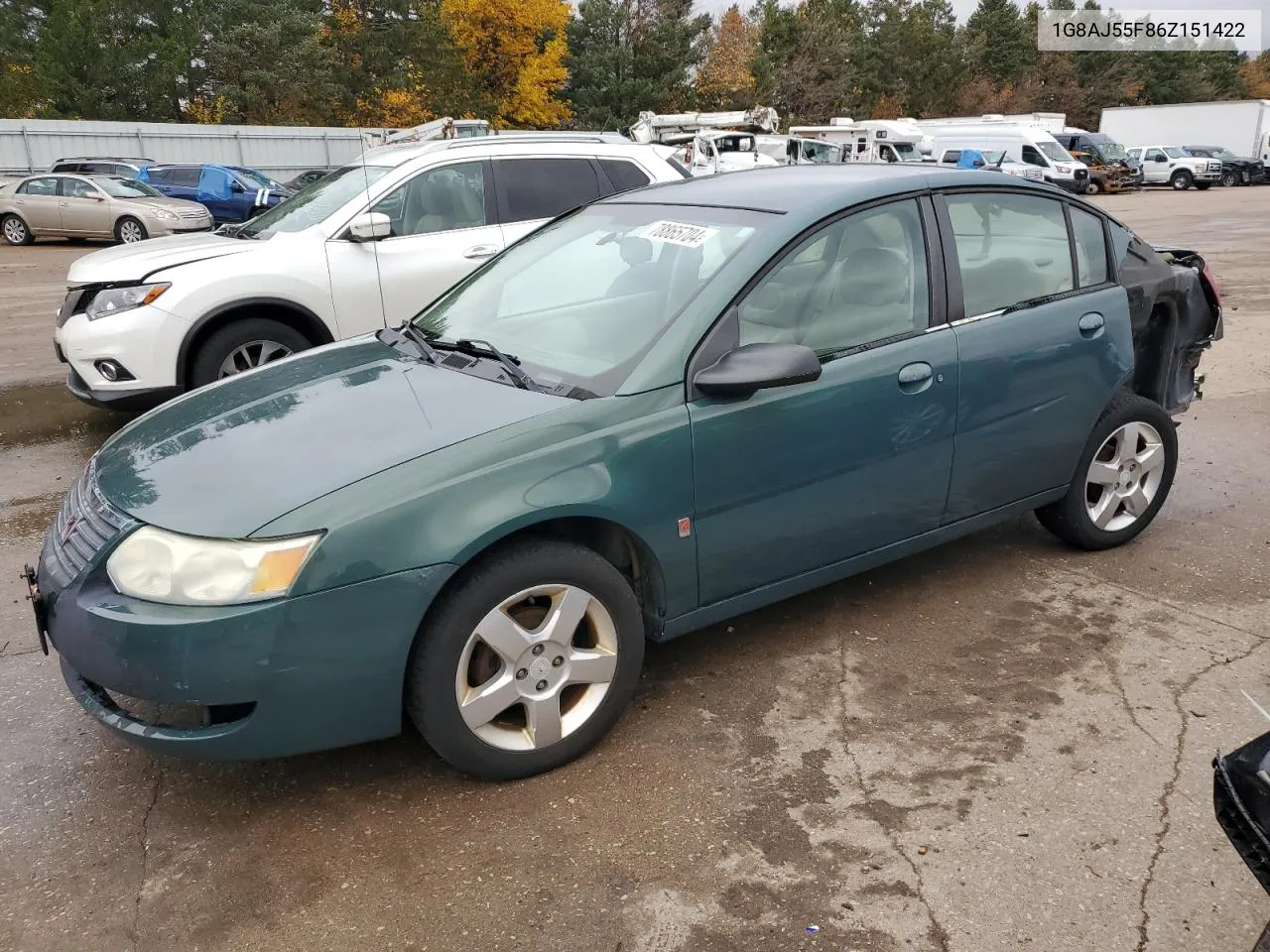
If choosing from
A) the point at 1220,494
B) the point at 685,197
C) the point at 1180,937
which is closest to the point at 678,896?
the point at 1180,937

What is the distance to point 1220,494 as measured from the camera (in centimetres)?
521

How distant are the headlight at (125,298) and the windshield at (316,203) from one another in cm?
89

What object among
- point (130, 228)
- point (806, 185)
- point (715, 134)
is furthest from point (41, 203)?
point (806, 185)

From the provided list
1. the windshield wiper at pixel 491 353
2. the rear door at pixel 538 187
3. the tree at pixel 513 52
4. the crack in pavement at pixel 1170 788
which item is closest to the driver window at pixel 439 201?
the rear door at pixel 538 187

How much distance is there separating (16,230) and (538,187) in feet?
60.8

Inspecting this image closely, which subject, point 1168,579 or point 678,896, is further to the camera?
point 1168,579

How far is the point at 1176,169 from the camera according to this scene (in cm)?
3809

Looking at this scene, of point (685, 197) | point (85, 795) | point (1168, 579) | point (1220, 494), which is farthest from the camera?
point (1220, 494)

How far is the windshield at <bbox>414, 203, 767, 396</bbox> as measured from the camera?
125 inches

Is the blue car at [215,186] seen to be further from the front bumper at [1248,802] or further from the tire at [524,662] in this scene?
the front bumper at [1248,802]

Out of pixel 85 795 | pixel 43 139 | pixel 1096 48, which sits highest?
pixel 1096 48

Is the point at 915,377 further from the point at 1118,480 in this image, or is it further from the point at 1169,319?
the point at 1169,319

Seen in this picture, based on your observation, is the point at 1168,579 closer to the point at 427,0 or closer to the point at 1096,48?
the point at 427,0

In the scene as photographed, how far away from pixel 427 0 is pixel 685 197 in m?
44.5
